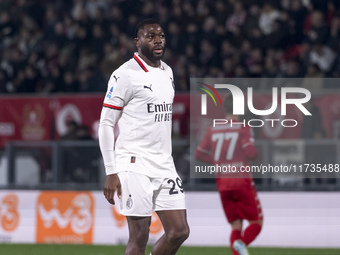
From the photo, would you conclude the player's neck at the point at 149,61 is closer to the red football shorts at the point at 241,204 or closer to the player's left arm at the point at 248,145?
the player's left arm at the point at 248,145

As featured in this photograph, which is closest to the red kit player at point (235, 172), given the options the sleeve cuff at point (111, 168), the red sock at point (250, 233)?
the red sock at point (250, 233)

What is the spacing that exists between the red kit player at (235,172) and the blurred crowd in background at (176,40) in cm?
344

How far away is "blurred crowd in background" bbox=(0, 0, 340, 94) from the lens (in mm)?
13094

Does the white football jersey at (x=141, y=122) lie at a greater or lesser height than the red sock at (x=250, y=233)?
greater

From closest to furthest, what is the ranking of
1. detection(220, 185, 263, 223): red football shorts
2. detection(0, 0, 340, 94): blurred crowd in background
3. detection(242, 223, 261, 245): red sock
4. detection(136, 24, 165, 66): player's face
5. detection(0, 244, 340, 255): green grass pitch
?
detection(136, 24, 165, 66): player's face
detection(220, 185, 263, 223): red football shorts
detection(242, 223, 261, 245): red sock
detection(0, 244, 340, 255): green grass pitch
detection(0, 0, 340, 94): blurred crowd in background

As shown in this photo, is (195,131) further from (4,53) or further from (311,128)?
(4,53)

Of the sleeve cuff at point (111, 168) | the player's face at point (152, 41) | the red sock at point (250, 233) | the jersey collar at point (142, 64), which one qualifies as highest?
the player's face at point (152, 41)

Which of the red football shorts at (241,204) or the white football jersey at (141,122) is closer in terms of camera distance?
the white football jersey at (141,122)

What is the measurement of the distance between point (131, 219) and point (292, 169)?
5494 mm

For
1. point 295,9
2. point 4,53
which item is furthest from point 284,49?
point 4,53

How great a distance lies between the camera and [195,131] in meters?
11.5

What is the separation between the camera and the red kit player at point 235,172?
28.9 ft

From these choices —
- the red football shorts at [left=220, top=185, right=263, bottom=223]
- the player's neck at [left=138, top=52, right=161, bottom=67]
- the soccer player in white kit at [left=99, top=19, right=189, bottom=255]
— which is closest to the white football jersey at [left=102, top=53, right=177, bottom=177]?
the soccer player in white kit at [left=99, top=19, right=189, bottom=255]

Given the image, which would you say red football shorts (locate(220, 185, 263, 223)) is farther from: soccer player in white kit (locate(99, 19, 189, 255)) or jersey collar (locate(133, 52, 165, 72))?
jersey collar (locate(133, 52, 165, 72))
